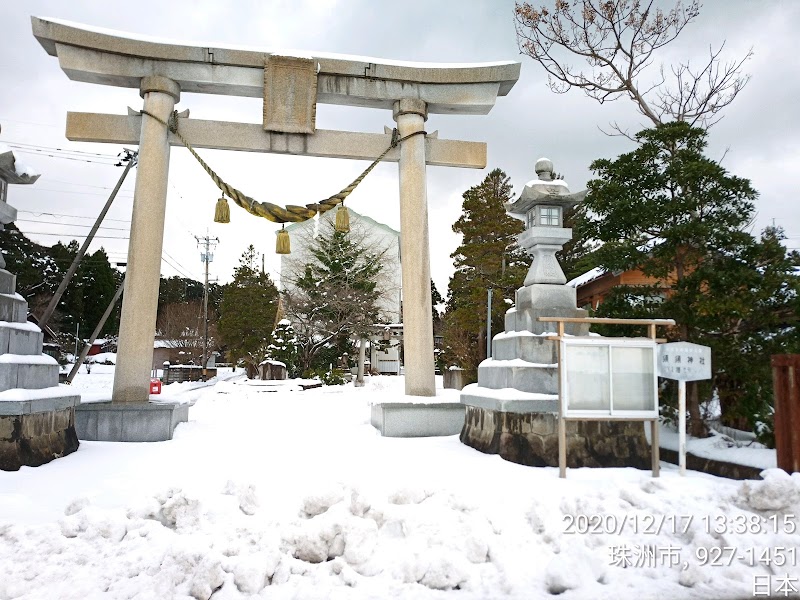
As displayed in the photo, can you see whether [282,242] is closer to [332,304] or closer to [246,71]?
[246,71]

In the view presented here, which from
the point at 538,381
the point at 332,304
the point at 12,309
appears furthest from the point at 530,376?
the point at 332,304

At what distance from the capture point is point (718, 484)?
5.31m

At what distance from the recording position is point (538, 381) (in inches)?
262

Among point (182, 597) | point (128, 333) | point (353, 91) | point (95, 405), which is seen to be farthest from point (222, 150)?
point (182, 597)

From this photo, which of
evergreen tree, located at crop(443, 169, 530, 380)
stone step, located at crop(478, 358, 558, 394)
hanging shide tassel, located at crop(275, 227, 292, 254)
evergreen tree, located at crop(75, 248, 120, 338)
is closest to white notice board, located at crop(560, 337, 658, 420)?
stone step, located at crop(478, 358, 558, 394)

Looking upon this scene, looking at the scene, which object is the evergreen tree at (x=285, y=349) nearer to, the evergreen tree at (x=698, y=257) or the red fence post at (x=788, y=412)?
the evergreen tree at (x=698, y=257)

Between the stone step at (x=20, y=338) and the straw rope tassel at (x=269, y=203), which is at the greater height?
the straw rope tassel at (x=269, y=203)

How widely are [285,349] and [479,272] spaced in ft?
30.8

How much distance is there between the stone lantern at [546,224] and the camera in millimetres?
7289

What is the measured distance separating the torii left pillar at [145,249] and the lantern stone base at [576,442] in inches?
215

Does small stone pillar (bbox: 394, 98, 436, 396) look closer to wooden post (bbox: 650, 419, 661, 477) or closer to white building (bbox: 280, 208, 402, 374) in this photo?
wooden post (bbox: 650, 419, 661, 477)

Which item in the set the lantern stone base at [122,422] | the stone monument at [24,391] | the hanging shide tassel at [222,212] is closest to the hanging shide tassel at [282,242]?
the hanging shide tassel at [222,212]

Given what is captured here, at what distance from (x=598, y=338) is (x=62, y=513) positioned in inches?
214

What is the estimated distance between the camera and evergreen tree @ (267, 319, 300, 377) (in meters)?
23.7
